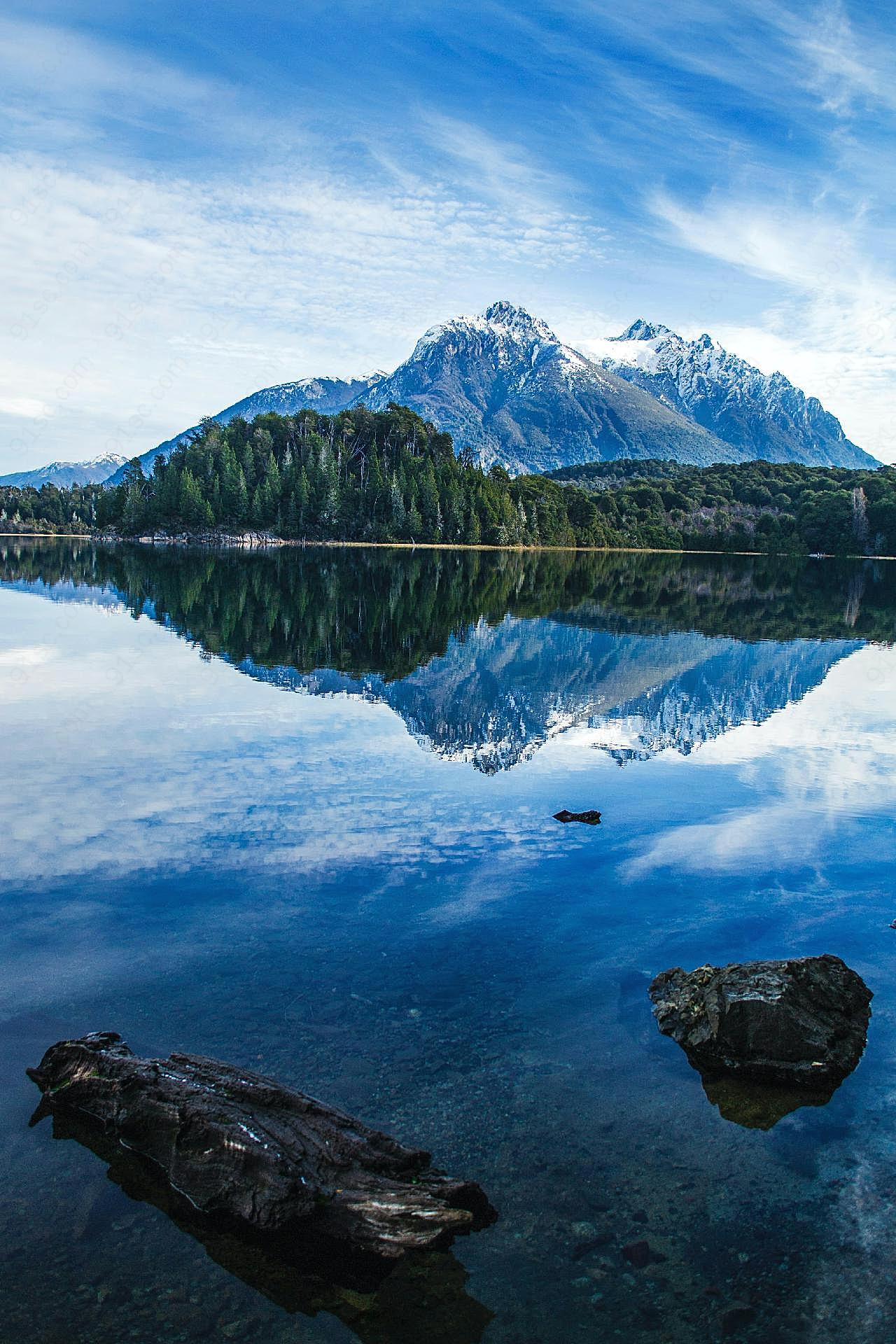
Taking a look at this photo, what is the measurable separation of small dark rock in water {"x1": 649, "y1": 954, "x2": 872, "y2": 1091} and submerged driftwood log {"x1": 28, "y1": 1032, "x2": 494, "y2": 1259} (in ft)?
12.9

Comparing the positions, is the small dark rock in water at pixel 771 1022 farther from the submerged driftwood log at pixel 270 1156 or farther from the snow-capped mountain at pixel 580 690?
the snow-capped mountain at pixel 580 690

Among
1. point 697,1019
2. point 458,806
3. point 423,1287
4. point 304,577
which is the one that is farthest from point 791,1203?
point 304,577

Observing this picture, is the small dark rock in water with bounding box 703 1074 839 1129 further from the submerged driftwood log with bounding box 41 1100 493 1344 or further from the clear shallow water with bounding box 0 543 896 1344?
the submerged driftwood log with bounding box 41 1100 493 1344

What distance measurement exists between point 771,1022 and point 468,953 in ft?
14.1

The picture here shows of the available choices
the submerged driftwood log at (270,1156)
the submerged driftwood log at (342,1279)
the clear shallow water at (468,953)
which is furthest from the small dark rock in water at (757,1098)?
the submerged driftwood log at (342,1279)

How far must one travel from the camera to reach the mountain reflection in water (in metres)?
28.4

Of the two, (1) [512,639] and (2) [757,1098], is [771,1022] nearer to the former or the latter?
(2) [757,1098]

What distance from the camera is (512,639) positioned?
4681cm

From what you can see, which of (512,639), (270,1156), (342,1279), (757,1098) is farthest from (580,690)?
(342,1279)

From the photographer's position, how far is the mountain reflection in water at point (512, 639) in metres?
28.4

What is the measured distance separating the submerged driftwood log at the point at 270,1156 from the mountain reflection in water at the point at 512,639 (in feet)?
46.7

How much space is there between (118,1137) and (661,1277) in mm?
5351

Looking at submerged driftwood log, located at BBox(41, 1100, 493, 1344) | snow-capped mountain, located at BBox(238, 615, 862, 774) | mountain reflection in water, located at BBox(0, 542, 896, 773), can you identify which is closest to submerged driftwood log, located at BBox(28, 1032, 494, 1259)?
submerged driftwood log, located at BBox(41, 1100, 493, 1344)

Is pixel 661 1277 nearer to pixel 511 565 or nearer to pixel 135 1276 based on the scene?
pixel 135 1276
